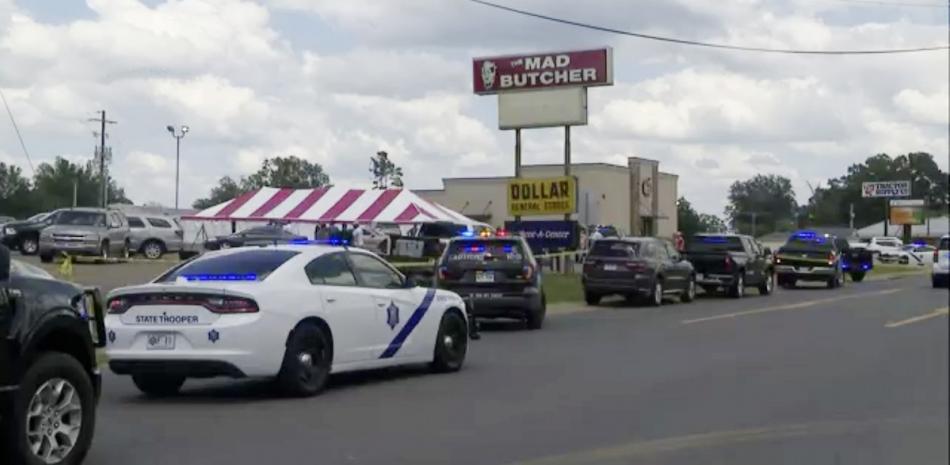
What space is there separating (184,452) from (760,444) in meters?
4.05

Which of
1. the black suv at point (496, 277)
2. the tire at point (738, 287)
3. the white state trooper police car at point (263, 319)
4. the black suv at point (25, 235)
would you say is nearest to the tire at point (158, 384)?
the white state trooper police car at point (263, 319)

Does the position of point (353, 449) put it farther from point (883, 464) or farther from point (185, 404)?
point (883, 464)

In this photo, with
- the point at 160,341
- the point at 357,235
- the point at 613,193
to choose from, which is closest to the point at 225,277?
the point at 160,341

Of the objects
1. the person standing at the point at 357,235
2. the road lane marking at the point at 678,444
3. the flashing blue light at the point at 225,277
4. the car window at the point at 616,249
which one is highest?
the person standing at the point at 357,235

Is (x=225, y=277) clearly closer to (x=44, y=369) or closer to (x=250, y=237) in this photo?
(x=44, y=369)

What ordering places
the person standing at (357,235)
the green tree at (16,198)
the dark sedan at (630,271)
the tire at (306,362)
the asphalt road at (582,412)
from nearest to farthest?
the asphalt road at (582,412), the tire at (306,362), the dark sedan at (630,271), the person standing at (357,235), the green tree at (16,198)

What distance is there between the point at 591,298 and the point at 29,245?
75.8 ft

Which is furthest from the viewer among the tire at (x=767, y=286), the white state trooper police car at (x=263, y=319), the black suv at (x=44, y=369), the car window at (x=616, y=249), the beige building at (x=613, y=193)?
the beige building at (x=613, y=193)

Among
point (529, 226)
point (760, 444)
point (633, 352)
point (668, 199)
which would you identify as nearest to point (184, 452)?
point (760, 444)

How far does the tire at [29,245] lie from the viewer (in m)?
44.4

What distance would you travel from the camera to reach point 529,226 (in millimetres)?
40969

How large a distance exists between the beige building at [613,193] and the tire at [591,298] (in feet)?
115

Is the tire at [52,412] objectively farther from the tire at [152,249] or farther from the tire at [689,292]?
the tire at [152,249]

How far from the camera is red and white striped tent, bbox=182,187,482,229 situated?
42375 millimetres
